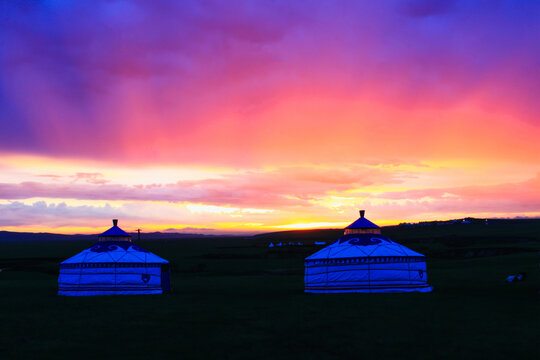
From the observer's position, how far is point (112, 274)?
108 ft

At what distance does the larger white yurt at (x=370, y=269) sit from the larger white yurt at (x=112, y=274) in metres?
9.30

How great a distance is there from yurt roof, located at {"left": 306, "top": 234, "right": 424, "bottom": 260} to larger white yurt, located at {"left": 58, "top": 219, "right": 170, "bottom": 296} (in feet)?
30.6

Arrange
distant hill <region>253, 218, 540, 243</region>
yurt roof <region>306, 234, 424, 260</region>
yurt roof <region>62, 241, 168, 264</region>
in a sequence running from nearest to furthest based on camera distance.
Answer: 1. yurt roof <region>306, 234, 424, 260</region>
2. yurt roof <region>62, 241, 168, 264</region>
3. distant hill <region>253, 218, 540, 243</region>

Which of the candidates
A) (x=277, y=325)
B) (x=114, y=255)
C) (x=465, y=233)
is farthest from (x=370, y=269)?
(x=465, y=233)

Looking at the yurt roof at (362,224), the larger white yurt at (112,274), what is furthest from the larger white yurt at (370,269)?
the larger white yurt at (112,274)

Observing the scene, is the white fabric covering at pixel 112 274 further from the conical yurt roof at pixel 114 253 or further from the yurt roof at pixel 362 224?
the yurt roof at pixel 362 224

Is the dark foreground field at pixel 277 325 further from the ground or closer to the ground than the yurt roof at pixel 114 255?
closer to the ground

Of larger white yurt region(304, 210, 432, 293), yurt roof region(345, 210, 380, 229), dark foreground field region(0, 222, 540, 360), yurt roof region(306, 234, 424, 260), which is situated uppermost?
yurt roof region(345, 210, 380, 229)

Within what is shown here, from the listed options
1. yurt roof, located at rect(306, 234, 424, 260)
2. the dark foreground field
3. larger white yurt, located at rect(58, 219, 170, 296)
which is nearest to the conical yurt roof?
larger white yurt, located at rect(58, 219, 170, 296)

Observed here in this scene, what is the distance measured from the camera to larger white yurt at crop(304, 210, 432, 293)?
30.6 m

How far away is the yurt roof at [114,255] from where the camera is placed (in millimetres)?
33062

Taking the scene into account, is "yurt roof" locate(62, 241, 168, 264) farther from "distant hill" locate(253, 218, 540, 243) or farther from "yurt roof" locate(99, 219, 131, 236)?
"distant hill" locate(253, 218, 540, 243)

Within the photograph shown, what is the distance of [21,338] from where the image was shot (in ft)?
57.3

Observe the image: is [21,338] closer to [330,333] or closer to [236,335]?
[236,335]
